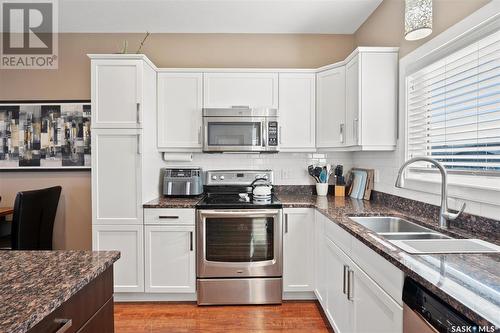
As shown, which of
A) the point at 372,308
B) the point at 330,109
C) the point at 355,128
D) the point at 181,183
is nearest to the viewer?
the point at 372,308

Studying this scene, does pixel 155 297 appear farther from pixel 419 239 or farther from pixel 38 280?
pixel 419 239

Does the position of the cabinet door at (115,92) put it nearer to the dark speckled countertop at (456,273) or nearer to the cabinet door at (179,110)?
the cabinet door at (179,110)

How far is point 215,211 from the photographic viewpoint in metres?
2.51

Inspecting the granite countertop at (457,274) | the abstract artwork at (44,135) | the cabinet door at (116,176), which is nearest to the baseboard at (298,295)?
the granite countertop at (457,274)

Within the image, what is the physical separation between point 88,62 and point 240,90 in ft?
5.87

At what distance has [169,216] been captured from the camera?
2547 mm

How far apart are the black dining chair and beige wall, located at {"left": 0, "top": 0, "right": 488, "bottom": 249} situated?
27cm

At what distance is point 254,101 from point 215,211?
1.22 meters

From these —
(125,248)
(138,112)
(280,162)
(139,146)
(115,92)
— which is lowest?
(125,248)

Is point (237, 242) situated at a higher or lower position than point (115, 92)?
lower

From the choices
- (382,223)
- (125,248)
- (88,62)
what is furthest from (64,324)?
(88,62)

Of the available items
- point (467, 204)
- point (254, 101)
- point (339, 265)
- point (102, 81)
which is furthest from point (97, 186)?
point (467, 204)

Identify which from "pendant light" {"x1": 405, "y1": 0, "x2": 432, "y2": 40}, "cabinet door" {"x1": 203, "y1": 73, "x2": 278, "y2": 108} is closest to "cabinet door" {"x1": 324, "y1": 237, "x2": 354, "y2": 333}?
"pendant light" {"x1": 405, "y1": 0, "x2": 432, "y2": 40}

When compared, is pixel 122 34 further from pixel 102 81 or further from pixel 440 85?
pixel 440 85
